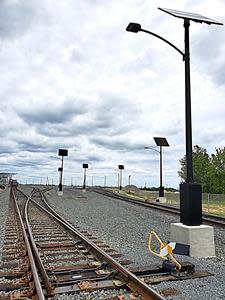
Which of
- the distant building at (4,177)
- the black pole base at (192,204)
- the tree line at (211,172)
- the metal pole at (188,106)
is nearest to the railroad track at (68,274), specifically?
the black pole base at (192,204)

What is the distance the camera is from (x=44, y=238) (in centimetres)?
1102

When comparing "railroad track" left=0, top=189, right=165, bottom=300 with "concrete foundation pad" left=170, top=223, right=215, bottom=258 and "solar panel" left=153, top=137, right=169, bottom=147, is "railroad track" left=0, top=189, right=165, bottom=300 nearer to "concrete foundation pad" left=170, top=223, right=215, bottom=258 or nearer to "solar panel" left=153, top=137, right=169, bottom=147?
"concrete foundation pad" left=170, top=223, right=215, bottom=258

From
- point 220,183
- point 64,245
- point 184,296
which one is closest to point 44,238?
point 64,245

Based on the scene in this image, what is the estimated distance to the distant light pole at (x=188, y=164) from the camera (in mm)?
8844

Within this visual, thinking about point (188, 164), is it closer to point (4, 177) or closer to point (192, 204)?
point (192, 204)

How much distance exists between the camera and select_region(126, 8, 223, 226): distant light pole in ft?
29.0

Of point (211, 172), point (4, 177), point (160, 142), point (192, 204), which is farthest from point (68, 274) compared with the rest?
point (4, 177)

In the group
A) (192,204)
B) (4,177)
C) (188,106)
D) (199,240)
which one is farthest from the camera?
(4,177)

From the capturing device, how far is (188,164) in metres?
9.22

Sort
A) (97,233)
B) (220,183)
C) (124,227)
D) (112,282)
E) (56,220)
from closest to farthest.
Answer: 1. (112,282)
2. (97,233)
3. (124,227)
4. (56,220)
5. (220,183)

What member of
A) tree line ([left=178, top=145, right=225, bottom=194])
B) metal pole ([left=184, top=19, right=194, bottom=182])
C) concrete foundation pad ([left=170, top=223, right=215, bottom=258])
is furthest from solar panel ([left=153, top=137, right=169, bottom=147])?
tree line ([left=178, top=145, right=225, bottom=194])

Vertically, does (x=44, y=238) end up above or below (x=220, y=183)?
below

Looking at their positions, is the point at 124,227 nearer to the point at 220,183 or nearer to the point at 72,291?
the point at 72,291

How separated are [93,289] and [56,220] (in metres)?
10.4
